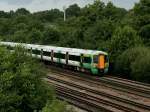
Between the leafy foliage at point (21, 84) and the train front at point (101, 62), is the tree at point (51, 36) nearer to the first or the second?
the train front at point (101, 62)

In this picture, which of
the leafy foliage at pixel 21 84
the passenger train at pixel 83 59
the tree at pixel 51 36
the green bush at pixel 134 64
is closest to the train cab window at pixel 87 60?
the passenger train at pixel 83 59

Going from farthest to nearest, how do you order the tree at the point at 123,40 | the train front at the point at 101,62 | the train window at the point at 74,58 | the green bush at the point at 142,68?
the tree at the point at 123,40, the train window at the point at 74,58, the train front at the point at 101,62, the green bush at the point at 142,68

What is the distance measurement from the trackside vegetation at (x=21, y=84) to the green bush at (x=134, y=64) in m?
14.5

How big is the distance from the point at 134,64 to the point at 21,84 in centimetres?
1738

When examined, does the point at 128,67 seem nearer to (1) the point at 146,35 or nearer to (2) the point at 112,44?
(2) the point at 112,44

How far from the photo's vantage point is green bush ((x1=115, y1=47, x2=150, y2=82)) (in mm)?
36031

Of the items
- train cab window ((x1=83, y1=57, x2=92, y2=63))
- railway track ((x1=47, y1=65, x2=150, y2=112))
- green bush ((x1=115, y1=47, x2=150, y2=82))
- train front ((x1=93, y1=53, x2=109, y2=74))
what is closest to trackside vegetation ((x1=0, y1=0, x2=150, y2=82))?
green bush ((x1=115, y1=47, x2=150, y2=82))

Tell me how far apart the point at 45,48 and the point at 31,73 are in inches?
1053

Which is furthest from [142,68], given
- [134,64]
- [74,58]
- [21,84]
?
[21,84]

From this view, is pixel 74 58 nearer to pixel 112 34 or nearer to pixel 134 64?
pixel 134 64

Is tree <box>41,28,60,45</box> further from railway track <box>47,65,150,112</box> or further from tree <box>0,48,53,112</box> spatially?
tree <box>0,48,53,112</box>

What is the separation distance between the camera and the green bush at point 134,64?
118ft

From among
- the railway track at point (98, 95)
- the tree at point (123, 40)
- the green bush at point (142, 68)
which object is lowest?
the railway track at point (98, 95)

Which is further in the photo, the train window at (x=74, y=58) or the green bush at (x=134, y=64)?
the train window at (x=74, y=58)
